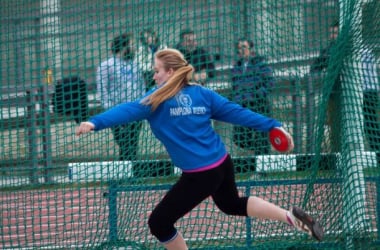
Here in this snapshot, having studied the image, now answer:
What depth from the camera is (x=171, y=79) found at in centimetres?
554

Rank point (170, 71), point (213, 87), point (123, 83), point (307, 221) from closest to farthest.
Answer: point (307, 221) < point (170, 71) < point (123, 83) < point (213, 87)

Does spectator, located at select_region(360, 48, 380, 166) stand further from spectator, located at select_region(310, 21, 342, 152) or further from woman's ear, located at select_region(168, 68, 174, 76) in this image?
woman's ear, located at select_region(168, 68, 174, 76)

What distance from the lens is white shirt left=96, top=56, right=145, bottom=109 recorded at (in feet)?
23.6

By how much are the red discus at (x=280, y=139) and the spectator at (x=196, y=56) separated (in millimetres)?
1752

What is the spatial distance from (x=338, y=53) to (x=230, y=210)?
2035 mm

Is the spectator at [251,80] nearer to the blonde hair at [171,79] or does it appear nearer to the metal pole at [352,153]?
the metal pole at [352,153]

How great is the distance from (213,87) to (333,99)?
3.75 feet

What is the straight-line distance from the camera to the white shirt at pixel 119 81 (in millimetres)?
7188

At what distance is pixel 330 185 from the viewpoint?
722cm

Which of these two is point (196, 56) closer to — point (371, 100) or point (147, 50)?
point (147, 50)

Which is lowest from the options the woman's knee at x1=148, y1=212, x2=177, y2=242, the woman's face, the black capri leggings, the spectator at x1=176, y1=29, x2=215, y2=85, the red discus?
the woman's knee at x1=148, y1=212, x2=177, y2=242

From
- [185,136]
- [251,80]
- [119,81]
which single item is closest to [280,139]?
[185,136]

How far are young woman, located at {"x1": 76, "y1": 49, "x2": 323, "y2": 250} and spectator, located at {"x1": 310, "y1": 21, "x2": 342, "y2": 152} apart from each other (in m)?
1.71

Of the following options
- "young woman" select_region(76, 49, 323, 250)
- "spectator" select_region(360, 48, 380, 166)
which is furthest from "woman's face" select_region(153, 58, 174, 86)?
"spectator" select_region(360, 48, 380, 166)
